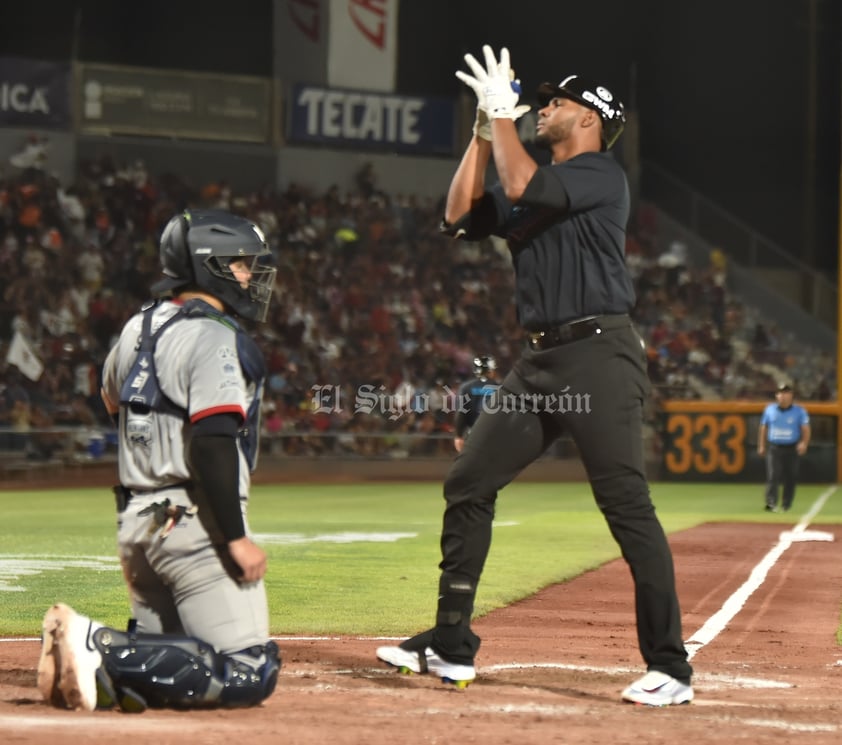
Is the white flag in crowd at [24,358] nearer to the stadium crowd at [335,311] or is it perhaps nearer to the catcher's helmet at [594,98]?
the stadium crowd at [335,311]

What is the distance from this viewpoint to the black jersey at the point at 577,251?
607 centimetres

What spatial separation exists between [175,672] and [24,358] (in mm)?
22037

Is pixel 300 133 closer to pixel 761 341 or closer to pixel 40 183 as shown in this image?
pixel 40 183

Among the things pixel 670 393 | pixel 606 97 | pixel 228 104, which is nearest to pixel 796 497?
pixel 670 393

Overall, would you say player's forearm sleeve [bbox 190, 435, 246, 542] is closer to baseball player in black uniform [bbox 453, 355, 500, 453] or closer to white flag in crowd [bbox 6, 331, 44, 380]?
baseball player in black uniform [bbox 453, 355, 500, 453]

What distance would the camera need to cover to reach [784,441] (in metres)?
22.2

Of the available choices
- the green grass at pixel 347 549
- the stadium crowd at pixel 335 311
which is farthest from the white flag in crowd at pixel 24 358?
the green grass at pixel 347 549

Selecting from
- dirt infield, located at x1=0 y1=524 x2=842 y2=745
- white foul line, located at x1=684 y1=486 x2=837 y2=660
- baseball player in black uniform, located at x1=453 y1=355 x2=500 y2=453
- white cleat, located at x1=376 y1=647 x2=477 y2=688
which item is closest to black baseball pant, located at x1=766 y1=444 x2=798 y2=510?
white foul line, located at x1=684 y1=486 x2=837 y2=660

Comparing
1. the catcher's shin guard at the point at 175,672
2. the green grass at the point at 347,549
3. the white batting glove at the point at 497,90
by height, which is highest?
the white batting glove at the point at 497,90

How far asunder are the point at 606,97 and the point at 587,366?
Result: 115 centimetres

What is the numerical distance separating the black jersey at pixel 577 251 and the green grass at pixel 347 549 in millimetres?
2856

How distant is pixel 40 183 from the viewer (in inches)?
1221

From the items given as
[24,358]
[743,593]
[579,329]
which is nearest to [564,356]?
[579,329]

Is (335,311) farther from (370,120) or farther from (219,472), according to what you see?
(219,472)
